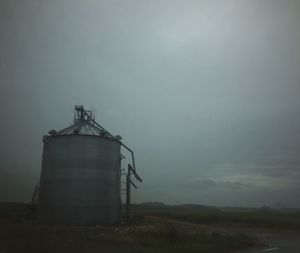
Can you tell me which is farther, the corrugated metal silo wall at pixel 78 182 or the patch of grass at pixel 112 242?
the corrugated metal silo wall at pixel 78 182

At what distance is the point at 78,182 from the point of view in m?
32.8

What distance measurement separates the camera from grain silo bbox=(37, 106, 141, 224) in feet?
107

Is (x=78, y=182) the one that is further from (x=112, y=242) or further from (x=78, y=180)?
(x=112, y=242)

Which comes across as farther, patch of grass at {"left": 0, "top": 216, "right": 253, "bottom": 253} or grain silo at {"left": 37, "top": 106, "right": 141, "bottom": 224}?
grain silo at {"left": 37, "top": 106, "right": 141, "bottom": 224}

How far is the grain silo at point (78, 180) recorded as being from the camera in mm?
32594

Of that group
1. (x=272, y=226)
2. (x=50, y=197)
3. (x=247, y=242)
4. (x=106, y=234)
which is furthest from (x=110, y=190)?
(x=272, y=226)

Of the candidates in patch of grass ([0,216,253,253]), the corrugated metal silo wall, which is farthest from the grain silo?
patch of grass ([0,216,253,253])

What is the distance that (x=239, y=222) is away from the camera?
51219mm

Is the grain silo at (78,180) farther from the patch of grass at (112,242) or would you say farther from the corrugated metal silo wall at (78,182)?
the patch of grass at (112,242)

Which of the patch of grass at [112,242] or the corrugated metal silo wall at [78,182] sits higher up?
the corrugated metal silo wall at [78,182]

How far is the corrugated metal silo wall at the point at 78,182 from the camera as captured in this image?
32594 mm

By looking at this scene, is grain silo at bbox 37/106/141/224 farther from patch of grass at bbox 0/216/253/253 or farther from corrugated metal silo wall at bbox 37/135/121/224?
patch of grass at bbox 0/216/253/253

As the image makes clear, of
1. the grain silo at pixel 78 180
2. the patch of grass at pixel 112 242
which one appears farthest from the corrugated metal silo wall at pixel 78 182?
the patch of grass at pixel 112 242

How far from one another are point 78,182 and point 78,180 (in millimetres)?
171
